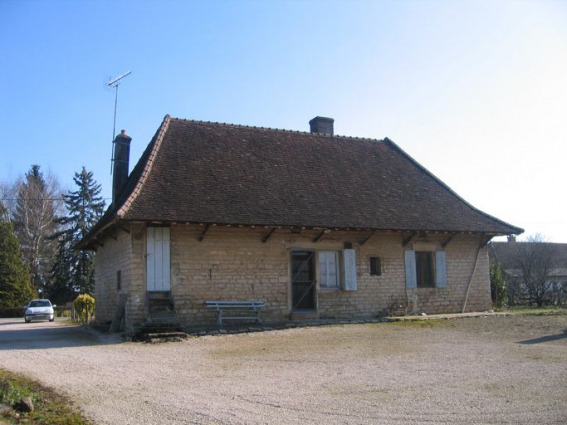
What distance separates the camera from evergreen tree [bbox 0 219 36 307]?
3456 cm

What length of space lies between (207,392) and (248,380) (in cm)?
94

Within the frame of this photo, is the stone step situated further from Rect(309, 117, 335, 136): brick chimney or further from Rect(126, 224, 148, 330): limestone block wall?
Rect(309, 117, 335, 136): brick chimney

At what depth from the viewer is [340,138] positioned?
68.1 ft

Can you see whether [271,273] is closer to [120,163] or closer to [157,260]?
[157,260]

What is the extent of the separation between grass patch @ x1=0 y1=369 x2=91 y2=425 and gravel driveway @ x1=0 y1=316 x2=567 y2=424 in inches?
7.0

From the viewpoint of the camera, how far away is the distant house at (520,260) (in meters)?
29.0

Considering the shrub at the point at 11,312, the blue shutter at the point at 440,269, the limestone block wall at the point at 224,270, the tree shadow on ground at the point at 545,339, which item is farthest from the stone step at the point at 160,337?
the shrub at the point at 11,312

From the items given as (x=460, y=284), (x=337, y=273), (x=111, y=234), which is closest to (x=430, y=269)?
(x=460, y=284)

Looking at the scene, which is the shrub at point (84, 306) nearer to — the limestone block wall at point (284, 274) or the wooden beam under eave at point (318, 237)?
the limestone block wall at point (284, 274)

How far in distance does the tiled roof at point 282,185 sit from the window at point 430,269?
3.72 ft

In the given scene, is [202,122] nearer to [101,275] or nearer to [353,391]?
[101,275]

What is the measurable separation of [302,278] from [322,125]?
25.3ft

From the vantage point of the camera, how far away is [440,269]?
17469mm

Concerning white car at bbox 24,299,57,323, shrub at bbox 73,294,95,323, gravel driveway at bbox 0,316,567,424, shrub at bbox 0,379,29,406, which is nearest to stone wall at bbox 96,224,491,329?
gravel driveway at bbox 0,316,567,424
